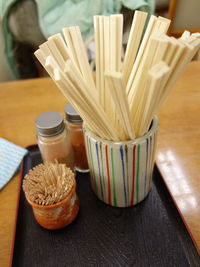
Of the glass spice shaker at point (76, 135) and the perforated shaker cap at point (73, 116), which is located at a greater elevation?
the perforated shaker cap at point (73, 116)

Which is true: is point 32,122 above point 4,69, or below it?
above

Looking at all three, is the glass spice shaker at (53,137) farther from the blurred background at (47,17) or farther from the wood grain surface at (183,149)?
the blurred background at (47,17)

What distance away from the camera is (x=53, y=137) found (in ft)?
1.20

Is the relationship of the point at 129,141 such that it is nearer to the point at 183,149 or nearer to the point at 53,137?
the point at 53,137

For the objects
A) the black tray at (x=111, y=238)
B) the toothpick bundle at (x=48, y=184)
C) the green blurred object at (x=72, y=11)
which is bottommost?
the black tray at (x=111, y=238)

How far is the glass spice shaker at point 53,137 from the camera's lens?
1.17 feet

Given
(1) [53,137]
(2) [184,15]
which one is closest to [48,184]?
(1) [53,137]

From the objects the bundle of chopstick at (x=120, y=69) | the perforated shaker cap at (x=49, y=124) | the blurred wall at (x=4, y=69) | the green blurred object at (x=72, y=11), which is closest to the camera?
the bundle of chopstick at (x=120, y=69)

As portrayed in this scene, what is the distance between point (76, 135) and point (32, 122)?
20 centimetres

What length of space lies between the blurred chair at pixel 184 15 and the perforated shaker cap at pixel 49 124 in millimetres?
1243

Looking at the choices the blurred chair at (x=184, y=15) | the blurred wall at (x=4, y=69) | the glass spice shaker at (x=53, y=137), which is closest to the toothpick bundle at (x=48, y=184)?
the glass spice shaker at (x=53, y=137)

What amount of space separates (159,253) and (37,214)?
18 centimetres

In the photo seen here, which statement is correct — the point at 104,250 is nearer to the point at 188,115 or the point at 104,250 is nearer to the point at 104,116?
the point at 104,116

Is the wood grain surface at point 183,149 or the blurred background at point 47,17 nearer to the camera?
the wood grain surface at point 183,149
